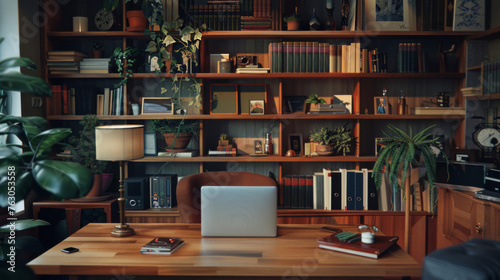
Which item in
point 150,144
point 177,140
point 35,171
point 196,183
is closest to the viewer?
point 35,171

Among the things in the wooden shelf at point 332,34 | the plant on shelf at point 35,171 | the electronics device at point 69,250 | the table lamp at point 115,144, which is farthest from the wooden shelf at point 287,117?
the plant on shelf at point 35,171

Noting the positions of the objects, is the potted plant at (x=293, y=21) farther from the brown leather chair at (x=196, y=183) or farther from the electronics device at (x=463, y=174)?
the electronics device at (x=463, y=174)

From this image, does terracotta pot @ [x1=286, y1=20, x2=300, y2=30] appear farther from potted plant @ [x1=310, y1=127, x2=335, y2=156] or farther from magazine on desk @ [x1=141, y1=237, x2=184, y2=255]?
magazine on desk @ [x1=141, y1=237, x2=184, y2=255]

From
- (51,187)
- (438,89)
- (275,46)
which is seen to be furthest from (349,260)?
(438,89)

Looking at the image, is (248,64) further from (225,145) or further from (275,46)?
(225,145)

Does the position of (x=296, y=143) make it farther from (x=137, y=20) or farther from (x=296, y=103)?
(x=137, y=20)

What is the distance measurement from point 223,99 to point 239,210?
190 centimetres

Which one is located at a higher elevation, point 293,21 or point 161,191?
point 293,21

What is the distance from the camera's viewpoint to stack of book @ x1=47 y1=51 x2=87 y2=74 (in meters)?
3.81

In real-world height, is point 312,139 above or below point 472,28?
below

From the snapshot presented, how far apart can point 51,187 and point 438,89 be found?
12.8 feet

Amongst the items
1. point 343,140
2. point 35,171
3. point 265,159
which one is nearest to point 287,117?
point 265,159

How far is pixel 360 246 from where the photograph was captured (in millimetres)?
2057

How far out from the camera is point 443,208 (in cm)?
366
